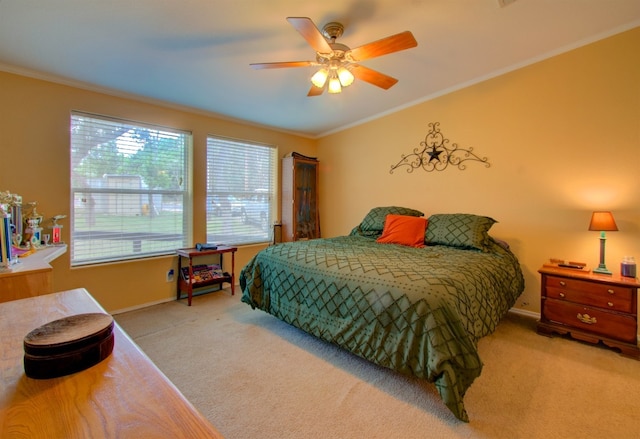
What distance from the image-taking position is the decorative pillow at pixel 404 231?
9.95 feet

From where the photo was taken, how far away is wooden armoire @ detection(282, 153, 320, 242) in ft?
14.3

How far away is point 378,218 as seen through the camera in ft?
11.7

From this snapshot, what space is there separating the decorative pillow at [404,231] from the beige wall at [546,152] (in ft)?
1.63

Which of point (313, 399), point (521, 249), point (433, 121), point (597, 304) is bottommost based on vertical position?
point (313, 399)

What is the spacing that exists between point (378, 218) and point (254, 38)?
2.29 metres

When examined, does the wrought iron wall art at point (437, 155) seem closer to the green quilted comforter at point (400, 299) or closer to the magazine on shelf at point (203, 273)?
the green quilted comforter at point (400, 299)

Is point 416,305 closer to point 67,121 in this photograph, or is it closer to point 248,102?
point 248,102

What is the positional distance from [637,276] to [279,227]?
12.6ft

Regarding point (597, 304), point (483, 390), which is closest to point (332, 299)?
point (483, 390)

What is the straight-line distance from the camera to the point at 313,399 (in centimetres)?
170

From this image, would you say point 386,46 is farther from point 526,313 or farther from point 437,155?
point 526,313

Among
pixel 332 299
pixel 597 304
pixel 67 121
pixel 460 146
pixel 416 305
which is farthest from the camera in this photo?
pixel 460 146

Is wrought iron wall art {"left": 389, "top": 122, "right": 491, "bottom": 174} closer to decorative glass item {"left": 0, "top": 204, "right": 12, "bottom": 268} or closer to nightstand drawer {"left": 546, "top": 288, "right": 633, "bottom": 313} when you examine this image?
nightstand drawer {"left": 546, "top": 288, "right": 633, "bottom": 313}

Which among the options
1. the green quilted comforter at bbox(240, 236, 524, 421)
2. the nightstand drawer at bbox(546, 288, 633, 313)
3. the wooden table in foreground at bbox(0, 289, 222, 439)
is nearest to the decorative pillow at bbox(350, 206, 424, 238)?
the green quilted comforter at bbox(240, 236, 524, 421)
